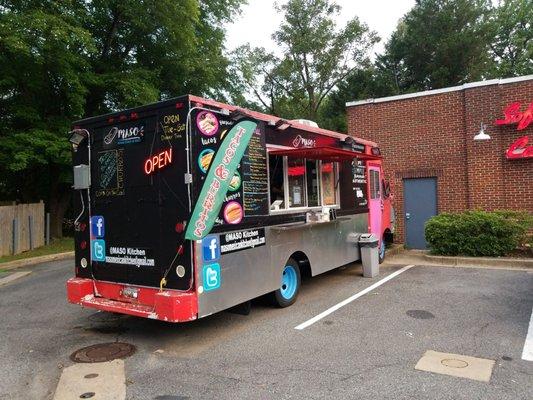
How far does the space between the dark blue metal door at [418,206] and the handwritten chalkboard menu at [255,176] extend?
8676 millimetres

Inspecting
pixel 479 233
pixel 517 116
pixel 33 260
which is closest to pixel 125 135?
pixel 479 233

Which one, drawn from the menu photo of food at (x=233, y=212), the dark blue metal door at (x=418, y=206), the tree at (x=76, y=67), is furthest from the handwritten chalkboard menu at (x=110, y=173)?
the dark blue metal door at (x=418, y=206)

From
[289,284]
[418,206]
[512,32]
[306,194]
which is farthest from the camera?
[512,32]

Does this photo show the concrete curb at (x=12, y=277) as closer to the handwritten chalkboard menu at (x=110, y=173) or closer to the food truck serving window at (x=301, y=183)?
the handwritten chalkboard menu at (x=110, y=173)

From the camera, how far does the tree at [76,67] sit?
14.4 m

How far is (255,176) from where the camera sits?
6285mm

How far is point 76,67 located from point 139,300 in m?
13.6

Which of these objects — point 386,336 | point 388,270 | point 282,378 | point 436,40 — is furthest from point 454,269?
point 436,40

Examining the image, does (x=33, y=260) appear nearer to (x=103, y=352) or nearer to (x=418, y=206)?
(x=103, y=352)

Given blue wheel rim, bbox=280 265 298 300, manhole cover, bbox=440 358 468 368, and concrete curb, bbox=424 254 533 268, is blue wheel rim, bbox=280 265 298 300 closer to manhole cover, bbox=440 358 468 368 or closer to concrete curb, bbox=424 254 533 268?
manhole cover, bbox=440 358 468 368

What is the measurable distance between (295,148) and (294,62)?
3168 centimetres

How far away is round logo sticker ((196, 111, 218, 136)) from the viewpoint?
5.38 m

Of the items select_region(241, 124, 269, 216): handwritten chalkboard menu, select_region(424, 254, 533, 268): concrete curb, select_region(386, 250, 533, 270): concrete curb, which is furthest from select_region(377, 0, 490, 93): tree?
select_region(241, 124, 269, 216): handwritten chalkboard menu

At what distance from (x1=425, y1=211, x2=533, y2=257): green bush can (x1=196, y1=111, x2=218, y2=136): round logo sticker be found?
305 inches
